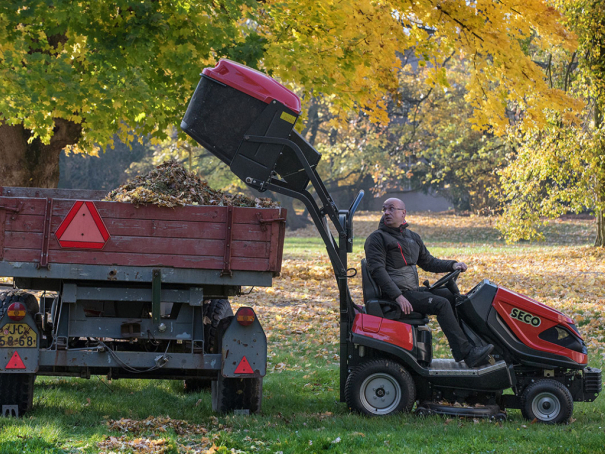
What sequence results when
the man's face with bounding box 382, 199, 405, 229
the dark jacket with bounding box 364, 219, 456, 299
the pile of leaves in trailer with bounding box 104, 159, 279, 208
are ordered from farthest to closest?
1. the man's face with bounding box 382, 199, 405, 229
2. the dark jacket with bounding box 364, 219, 456, 299
3. the pile of leaves in trailer with bounding box 104, 159, 279, 208

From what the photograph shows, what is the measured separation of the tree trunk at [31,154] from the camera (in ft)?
38.8

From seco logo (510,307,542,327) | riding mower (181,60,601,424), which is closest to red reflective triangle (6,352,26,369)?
riding mower (181,60,601,424)

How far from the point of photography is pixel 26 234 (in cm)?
548

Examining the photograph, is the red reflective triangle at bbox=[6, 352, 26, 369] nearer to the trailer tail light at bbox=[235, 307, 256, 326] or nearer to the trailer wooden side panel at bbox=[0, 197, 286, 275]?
the trailer wooden side panel at bbox=[0, 197, 286, 275]

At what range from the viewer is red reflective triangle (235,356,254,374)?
5.69 m

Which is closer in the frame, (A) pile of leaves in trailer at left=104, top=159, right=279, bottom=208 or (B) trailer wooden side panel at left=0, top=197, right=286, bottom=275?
(B) trailer wooden side panel at left=0, top=197, right=286, bottom=275

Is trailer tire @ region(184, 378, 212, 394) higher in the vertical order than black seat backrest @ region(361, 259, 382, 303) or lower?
lower

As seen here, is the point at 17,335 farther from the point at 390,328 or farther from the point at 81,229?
the point at 390,328

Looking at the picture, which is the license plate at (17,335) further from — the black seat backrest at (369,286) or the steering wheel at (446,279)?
the steering wheel at (446,279)

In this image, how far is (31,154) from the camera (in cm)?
1205

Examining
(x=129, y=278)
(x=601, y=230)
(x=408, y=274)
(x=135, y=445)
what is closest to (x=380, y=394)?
(x=408, y=274)

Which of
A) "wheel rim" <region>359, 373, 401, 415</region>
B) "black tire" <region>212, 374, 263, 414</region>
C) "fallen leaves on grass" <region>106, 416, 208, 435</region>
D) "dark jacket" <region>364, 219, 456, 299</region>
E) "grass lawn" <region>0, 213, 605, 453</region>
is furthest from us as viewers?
"dark jacket" <region>364, 219, 456, 299</region>

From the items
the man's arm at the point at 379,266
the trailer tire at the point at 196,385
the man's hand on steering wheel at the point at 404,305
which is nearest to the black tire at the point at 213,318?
the trailer tire at the point at 196,385

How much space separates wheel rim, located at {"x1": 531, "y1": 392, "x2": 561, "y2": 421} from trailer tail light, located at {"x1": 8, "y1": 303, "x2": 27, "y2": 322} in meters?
4.00
